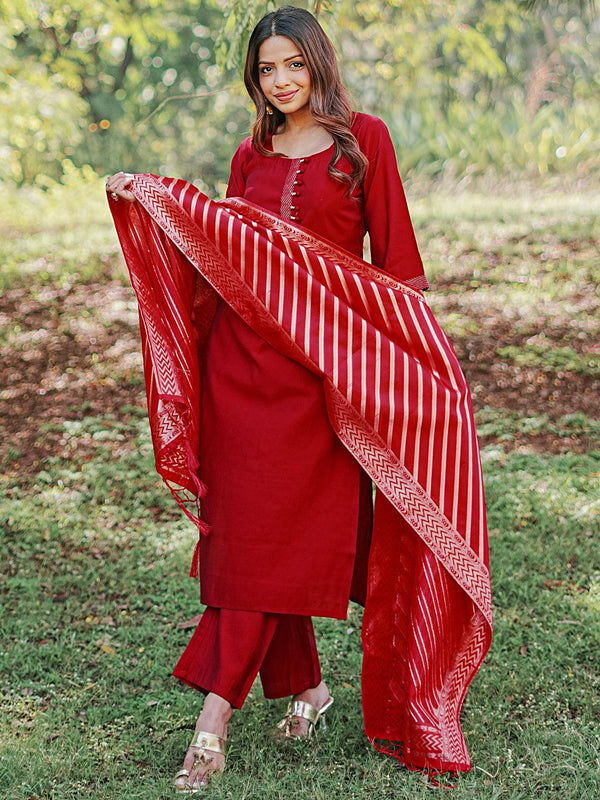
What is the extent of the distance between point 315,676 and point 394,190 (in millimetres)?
1472

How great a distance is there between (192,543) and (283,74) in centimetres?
253

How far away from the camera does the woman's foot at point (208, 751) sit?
2676 mm

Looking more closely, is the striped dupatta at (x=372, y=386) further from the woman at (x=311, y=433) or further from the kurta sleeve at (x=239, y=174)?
the kurta sleeve at (x=239, y=174)

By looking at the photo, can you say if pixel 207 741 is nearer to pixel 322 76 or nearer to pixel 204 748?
pixel 204 748

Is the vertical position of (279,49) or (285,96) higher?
(279,49)

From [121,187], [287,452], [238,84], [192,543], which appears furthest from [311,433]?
[238,84]

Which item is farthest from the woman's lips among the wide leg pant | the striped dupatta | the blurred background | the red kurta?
the blurred background

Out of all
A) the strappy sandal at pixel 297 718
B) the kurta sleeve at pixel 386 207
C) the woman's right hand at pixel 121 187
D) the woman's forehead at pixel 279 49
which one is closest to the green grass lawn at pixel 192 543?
the strappy sandal at pixel 297 718

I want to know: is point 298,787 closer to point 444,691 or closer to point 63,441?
point 444,691

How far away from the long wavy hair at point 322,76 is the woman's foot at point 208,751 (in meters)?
1.47

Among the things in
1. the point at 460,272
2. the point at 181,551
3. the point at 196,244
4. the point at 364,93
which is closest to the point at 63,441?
the point at 181,551

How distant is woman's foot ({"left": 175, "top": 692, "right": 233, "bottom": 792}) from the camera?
2.68 metres

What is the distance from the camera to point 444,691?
2.84 meters

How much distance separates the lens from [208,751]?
8.84ft
